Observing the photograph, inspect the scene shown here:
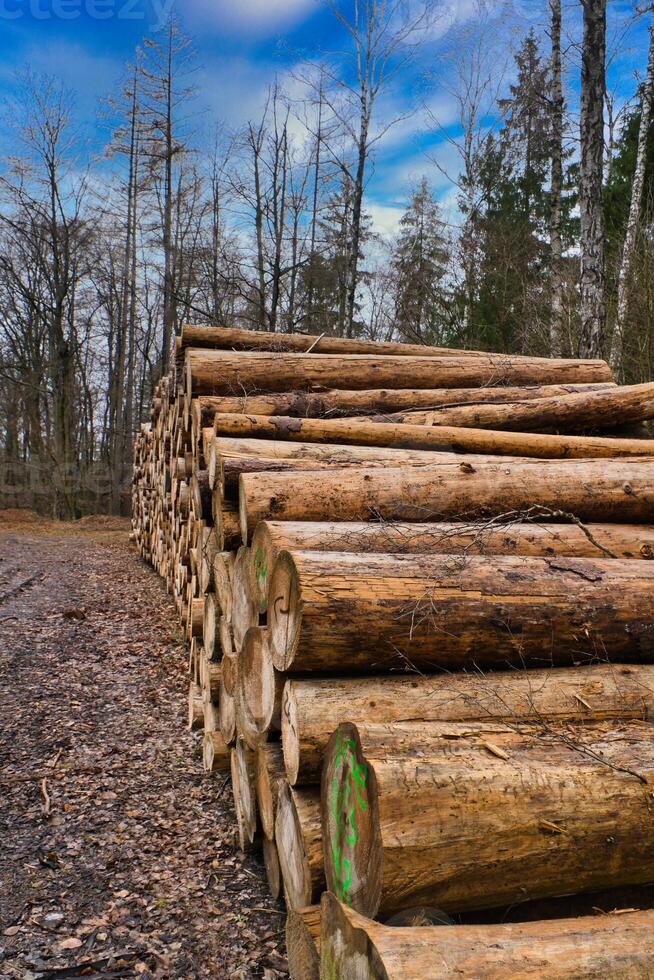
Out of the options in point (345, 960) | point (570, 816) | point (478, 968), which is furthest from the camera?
point (570, 816)

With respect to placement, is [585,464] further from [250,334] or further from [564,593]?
[250,334]

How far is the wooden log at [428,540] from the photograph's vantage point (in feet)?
9.81

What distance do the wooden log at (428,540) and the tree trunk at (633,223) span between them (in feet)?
30.3

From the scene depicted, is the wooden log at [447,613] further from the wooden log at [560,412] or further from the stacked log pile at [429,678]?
→ the wooden log at [560,412]

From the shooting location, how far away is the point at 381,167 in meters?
15.9

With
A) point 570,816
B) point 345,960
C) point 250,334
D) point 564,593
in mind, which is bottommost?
point 345,960

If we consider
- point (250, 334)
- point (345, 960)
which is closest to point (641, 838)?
point (345, 960)

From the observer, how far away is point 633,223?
1323cm

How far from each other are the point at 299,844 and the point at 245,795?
3.68ft

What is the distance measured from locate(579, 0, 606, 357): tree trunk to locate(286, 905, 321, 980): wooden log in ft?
29.4

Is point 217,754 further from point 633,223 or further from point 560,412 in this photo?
point 633,223

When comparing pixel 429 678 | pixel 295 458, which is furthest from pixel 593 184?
pixel 429 678

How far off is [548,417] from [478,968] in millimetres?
4703

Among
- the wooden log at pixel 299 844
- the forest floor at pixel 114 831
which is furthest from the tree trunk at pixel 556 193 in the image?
the wooden log at pixel 299 844
